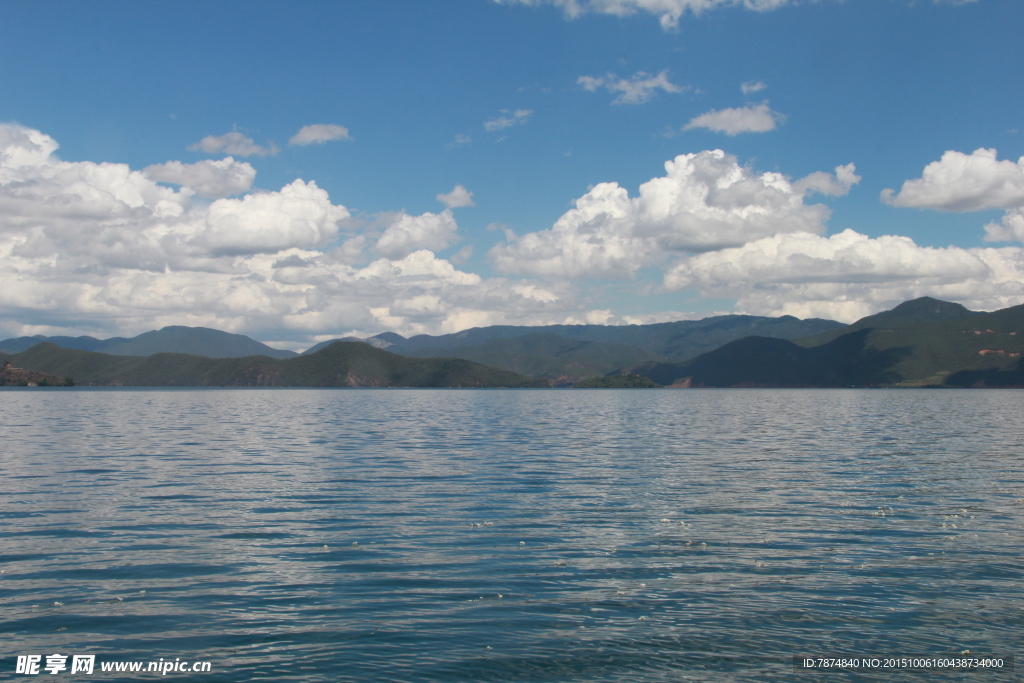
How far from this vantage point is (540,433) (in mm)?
86625

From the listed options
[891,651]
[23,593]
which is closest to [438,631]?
[891,651]

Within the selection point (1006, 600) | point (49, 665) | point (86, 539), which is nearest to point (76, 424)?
point (86, 539)

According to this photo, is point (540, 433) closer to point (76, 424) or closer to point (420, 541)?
point (420, 541)

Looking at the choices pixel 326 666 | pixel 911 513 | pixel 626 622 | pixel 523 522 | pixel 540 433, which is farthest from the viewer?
pixel 540 433

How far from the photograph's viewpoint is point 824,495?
38250mm

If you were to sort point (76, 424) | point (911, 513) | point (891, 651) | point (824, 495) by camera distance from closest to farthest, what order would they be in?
point (891, 651) < point (911, 513) < point (824, 495) < point (76, 424)

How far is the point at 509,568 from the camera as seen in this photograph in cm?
2369

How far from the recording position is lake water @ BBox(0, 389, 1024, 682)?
1669 centimetres

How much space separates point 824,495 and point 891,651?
906 inches

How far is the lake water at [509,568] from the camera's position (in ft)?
54.7

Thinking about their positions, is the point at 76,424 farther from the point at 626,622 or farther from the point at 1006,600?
the point at 1006,600

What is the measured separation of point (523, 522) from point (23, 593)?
61.8 feet

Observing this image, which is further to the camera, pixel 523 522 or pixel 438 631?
pixel 523 522

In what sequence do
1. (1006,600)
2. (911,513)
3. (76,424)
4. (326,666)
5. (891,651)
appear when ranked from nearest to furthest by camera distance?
(326,666) → (891,651) → (1006,600) → (911,513) → (76,424)
